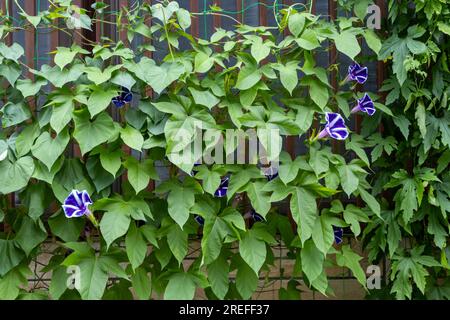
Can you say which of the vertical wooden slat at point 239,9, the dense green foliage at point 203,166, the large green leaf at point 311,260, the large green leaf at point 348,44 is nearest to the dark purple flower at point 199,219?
the dense green foliage at point 203,166

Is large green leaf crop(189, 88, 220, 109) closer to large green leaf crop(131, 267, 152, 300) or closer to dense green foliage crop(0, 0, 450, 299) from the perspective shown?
dense green foliage crop(0, 0, 450, 299)

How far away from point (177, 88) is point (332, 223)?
878 millimetres

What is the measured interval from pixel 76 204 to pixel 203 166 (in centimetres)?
53

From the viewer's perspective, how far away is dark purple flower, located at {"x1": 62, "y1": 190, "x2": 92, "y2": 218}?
2201mm

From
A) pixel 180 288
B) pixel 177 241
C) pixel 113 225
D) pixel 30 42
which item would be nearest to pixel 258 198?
pixel 177 241

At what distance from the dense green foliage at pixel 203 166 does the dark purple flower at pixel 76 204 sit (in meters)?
0.06

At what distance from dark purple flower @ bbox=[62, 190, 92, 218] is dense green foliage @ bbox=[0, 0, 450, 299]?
6cm

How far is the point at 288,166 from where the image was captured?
2.34m

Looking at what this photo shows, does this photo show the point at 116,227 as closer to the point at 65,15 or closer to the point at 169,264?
the point at 169,264

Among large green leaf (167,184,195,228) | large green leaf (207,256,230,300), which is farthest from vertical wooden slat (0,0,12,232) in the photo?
large green leaf (207,256,230,300)

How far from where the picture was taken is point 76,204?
7.25 ft
